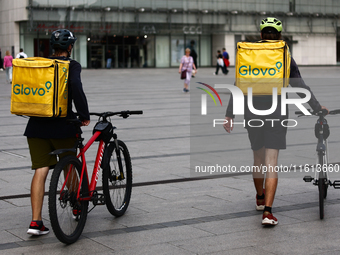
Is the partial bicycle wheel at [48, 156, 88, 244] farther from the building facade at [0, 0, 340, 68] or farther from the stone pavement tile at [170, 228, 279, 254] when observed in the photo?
the building facade at [0, 0, 340, 68]

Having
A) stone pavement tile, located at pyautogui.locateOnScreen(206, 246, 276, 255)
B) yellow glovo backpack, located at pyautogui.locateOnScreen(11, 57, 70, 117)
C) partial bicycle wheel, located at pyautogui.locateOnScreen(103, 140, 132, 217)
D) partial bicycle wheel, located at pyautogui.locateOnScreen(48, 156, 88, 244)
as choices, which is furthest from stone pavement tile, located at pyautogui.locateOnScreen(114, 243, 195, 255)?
yellow glovo backpack, located at pyautogui.locateOnScreen(11, 57, 70, 117)

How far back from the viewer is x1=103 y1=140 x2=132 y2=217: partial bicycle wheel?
503 cm

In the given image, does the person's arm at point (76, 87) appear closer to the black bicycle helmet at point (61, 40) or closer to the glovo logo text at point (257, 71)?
the black bicycle helmet at point (61, 40)

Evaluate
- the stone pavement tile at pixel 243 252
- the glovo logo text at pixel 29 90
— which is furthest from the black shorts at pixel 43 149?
the stone pavement tile at pixel 243 252

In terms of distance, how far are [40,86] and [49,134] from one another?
0.41m

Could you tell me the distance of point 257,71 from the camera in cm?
492

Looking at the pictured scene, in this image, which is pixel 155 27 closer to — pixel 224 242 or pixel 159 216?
pixel 159 216

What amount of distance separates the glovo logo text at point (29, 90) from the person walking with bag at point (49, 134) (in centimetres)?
23

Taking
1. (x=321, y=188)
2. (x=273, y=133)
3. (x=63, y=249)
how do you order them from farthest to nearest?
(x=321, y=188)
(x=273, y=133)
(x=63, y=249)

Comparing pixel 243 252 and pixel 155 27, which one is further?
pixel 155 27

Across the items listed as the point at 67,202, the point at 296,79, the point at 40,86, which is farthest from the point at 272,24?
the point at 67,202

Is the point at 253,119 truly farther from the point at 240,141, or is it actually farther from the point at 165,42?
the point at 165,42

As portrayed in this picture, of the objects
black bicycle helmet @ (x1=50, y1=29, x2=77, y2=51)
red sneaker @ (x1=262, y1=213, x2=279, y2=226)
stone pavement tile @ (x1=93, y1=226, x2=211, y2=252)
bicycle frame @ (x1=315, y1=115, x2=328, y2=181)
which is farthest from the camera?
bicycle frame @ (x1=315, y1=115, x2=328, y2=181)

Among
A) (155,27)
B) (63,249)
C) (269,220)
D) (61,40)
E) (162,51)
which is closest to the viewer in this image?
(63,249)
